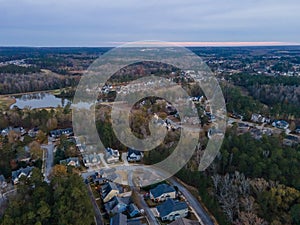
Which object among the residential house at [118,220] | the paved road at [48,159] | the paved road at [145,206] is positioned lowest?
the paved road at [145,206]

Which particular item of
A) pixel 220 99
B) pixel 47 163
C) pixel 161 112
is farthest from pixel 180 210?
pixel 220 99

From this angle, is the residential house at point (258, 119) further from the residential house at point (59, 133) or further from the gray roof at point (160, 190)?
the residential house at point (59, 133)

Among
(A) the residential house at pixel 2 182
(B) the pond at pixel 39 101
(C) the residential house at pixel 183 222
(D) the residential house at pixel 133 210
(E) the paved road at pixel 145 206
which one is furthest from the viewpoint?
(B) the pond at pixel 39 101

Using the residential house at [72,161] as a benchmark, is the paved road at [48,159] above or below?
below

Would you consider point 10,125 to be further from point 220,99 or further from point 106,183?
point 220,99

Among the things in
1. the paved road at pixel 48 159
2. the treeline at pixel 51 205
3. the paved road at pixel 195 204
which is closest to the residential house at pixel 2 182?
the paved road at pixel 48 159

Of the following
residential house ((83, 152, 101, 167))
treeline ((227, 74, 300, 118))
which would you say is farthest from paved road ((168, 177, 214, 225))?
treeline ((227, 74, 300, 118))
